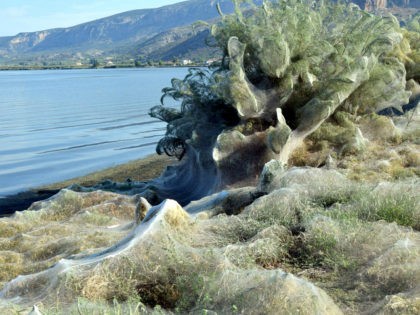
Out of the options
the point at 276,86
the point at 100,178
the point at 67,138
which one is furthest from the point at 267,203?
the point at 67,138

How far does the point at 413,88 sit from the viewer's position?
14680 mm

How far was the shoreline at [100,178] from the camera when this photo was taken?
16672 mm

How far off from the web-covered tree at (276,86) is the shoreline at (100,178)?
5.14 m

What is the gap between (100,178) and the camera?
773 inches

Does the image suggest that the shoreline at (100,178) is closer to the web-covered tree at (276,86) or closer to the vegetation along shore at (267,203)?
the vegetation along shore at (267,203)

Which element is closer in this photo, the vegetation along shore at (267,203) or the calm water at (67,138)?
the vegetation along shore at (267,203)

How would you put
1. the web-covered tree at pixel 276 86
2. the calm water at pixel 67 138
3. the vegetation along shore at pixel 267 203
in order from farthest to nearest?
the calm water at pixel 67 138 < the web-covered tree at pixel 276 86 < the vegetation along shore at pixel 267 203

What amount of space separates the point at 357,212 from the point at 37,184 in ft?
50.3

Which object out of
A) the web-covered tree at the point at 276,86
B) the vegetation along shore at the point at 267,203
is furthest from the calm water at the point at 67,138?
the web-covered tree at the point at 276,86

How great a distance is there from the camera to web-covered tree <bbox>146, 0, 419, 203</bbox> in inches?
440

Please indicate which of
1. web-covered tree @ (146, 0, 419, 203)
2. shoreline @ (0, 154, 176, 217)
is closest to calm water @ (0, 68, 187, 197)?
shoreline @ (0, 154, 176, 217)

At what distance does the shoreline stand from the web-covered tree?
514 cm

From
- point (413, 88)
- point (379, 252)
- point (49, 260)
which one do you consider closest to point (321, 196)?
point (379, 252)

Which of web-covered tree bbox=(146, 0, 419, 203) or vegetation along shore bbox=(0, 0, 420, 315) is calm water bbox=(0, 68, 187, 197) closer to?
vegetation along shore bbox=(0, 0, 420, 315)
